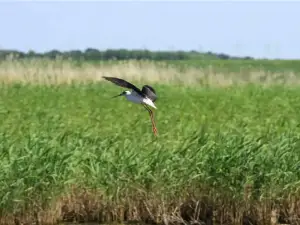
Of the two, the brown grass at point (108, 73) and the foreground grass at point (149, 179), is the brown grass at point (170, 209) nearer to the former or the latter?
the foreground grass at point (149, 179)

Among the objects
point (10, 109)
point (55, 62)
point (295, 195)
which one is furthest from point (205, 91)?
point (295, 195)

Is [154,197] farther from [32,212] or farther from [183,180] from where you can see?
[32,212]

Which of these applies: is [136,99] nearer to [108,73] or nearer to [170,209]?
[170,209]

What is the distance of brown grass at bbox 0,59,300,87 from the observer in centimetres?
2706

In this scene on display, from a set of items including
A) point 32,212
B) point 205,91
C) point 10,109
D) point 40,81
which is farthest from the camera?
point 40,81

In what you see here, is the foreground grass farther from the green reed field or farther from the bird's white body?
the bird's white body

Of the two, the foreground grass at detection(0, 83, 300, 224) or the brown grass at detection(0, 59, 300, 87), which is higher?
the foreground grass at detection(0, 83, 300, 224)

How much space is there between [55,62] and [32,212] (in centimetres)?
1942

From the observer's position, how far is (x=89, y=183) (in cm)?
975

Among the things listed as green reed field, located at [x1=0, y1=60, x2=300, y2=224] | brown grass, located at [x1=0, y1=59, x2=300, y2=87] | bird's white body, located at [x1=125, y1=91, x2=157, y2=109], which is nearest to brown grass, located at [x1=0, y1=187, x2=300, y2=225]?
green reed field, located at [x1=0, y1=60, x2=300, y2=224]

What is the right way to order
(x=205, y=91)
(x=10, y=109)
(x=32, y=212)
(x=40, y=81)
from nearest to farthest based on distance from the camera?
(x=32, y=212)
(x=10, y=109)
(x=205, y=91)
(x=40, y=81)

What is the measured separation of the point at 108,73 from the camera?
25469 millimetres

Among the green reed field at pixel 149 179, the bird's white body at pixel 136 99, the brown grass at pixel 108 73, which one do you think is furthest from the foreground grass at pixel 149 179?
the brown grass at pixel 108 73

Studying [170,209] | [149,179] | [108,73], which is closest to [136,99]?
[149,179]
